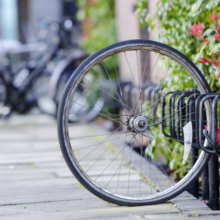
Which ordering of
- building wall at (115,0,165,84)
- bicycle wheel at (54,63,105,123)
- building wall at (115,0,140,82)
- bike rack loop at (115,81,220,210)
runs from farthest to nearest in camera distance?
bicycle wheel at (54,63,105,123) → building wall at (115,0,140,82) → building wall at (115,0,165,84) → bike rack loop at (115,81,220,210)

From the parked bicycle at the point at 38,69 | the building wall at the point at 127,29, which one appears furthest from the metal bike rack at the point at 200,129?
the parked bicycle at the point at 38,69

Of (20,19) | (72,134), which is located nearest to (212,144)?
→ (72,134)

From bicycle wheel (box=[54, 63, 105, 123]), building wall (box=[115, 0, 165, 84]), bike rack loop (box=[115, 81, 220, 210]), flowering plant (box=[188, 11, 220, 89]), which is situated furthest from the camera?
bicycle wheel (box=[54, 63, 105, 123])

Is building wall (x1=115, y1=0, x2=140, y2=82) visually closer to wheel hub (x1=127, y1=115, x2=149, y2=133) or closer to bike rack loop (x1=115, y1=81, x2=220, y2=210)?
bike rack loop (x1=115, y1=81, x2=220, y2=210)

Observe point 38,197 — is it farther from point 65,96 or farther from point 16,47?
point 16,47

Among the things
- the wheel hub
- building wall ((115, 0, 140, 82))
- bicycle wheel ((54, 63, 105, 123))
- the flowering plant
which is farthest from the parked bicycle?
the wheel hub

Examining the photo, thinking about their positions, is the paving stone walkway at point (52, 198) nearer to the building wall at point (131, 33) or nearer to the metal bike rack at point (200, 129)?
the metal bike rack at point (200, 129)

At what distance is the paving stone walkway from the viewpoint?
6.18ft

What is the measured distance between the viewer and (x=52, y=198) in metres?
2.18

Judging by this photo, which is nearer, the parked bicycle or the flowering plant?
the flowering plant

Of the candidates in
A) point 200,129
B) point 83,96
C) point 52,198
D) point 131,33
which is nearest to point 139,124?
point 200,129

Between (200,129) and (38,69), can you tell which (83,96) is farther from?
(200,129)

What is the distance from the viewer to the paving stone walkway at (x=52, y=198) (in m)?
1.88

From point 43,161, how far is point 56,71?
216cm
